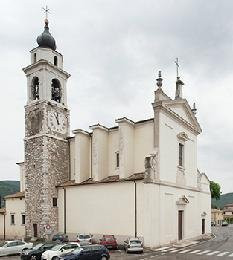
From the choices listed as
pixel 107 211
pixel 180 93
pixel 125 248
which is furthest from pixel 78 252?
pixel 180 93

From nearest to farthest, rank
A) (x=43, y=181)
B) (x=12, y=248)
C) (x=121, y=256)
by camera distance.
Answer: (x=121, y=256), (x=12, y=248), (x=43, y=181)

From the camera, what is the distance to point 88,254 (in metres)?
23.0

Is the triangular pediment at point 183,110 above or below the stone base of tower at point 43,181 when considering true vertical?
above

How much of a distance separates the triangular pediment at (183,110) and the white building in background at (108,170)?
4.4 inches

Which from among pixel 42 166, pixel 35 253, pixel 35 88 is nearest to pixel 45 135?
pixel 42 166

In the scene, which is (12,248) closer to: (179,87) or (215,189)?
(179,87)

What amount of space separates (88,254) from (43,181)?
16.8m

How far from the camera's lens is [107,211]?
3481cm

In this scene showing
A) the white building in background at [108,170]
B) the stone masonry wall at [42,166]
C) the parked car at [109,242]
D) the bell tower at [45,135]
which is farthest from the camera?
the bell tower at [45,135]

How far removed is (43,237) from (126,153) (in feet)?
39.6

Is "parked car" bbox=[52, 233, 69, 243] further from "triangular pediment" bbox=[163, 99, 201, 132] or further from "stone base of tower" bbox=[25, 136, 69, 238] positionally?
"triangular pediment" bbox=[163, 99, 201, 132]

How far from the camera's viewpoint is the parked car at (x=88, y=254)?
22312mm

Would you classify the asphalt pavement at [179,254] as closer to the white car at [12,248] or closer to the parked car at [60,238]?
the white car at [12,248]

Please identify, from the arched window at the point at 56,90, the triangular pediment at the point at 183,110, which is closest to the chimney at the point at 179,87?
the triangular pediment at the point at 183,110
